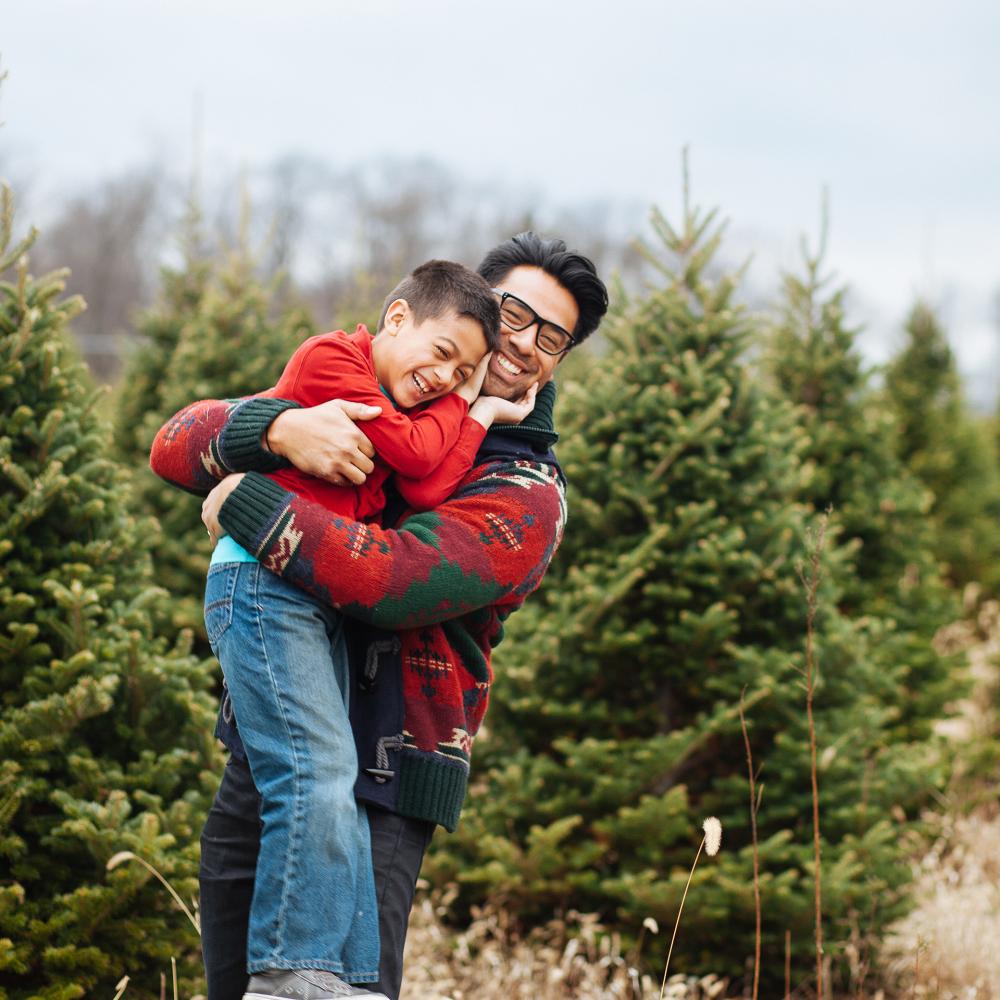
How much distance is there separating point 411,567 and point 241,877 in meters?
0.77

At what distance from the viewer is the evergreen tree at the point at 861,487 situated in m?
6.22

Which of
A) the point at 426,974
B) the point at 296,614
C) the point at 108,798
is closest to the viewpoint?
the point at 296,614

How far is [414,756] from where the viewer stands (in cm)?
222

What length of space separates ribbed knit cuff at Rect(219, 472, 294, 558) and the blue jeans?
0.07 m

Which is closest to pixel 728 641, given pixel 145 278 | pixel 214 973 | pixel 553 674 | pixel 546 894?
pixel 553 674

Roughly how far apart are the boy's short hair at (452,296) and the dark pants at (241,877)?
40.7 inches

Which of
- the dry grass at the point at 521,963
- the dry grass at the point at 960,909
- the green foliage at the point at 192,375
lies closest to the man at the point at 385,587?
the dry grass at the point at 960,909

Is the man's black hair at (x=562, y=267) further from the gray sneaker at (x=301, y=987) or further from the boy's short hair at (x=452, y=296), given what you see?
the gray sneaker at (x=301, y=987)

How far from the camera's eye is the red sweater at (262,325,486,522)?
7.08 ft

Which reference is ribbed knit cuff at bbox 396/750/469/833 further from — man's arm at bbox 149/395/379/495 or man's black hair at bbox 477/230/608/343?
man's black hair at bbox 477/230/608/343

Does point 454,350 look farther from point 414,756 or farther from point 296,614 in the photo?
point 414,756

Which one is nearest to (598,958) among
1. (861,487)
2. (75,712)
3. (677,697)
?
(677,697)

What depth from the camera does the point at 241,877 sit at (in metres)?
2.24

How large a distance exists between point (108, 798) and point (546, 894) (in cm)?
184
